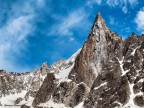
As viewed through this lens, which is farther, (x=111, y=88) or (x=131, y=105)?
(x=111, y=88)

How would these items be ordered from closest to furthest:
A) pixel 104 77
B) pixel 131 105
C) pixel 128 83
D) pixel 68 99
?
pixel 131 105
pixel 128 83
pixel 104 77
pixel 68 99

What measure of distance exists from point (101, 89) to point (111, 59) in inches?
824

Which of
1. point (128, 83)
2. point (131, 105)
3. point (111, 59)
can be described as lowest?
point (131, 105)

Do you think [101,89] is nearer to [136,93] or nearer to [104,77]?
[104,77]

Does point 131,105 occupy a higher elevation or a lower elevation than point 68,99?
lower

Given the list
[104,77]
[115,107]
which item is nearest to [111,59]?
[104,77]

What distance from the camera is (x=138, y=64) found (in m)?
183

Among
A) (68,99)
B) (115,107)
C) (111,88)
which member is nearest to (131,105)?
(115,107)

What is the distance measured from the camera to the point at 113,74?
18312cm

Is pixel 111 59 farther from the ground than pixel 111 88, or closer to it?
farther from the ground

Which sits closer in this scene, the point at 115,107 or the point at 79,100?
the point at 115,107

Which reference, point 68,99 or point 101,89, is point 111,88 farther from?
point 68,99

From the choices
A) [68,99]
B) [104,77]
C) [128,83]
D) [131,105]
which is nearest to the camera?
[131,105]

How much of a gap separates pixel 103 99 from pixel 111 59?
2799cm
